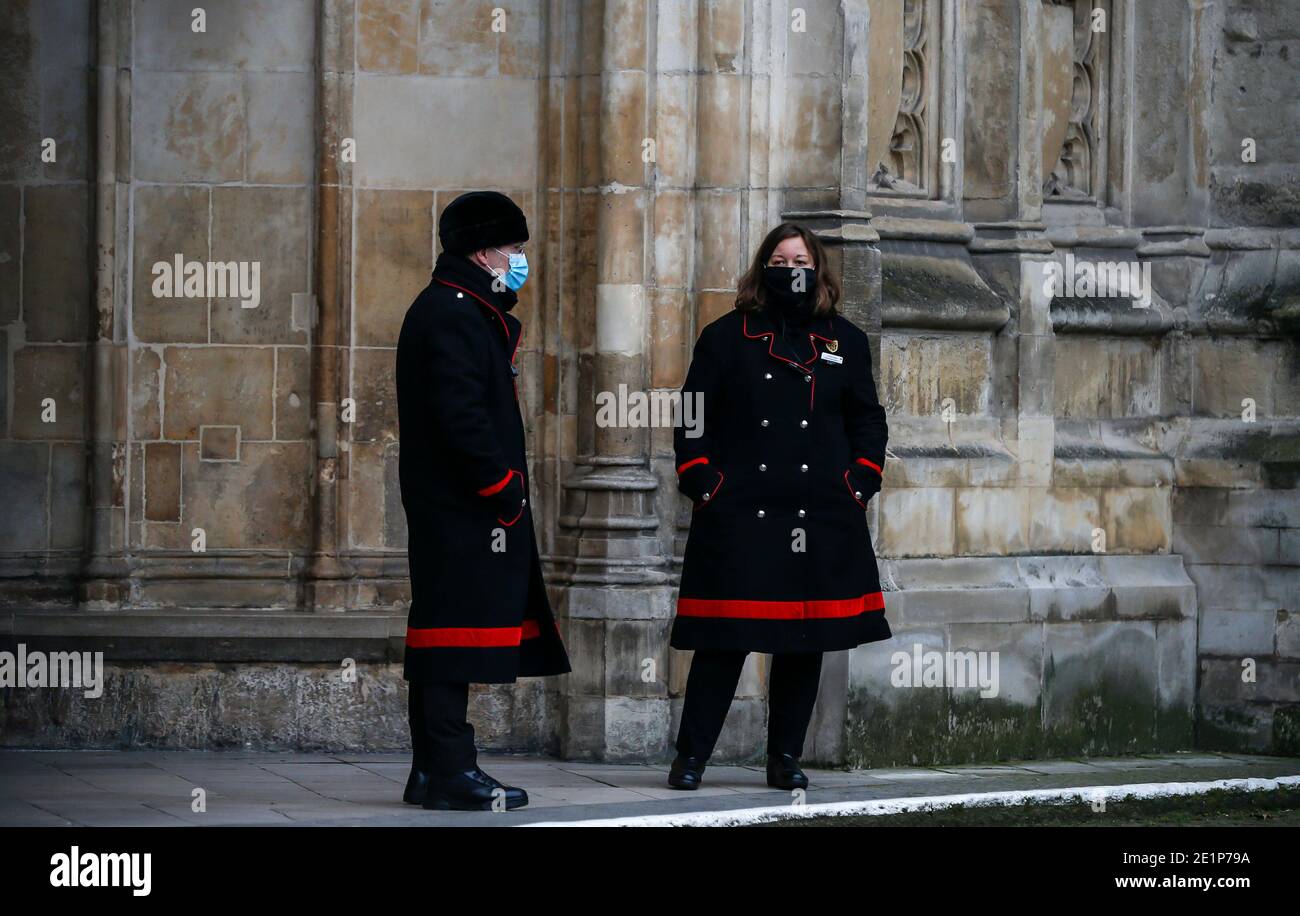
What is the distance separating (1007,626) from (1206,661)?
117cm

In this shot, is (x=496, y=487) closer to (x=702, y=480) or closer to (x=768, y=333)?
(x=702, y=480)

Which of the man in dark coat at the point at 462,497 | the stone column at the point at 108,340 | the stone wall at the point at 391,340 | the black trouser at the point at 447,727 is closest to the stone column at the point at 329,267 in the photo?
the stone wall at the point at 391,340

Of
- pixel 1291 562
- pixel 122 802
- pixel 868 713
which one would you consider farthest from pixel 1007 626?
pixel 122 802

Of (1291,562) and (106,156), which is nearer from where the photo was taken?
(106,156)

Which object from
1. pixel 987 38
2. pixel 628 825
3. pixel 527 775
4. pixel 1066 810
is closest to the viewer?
pixel 628 825

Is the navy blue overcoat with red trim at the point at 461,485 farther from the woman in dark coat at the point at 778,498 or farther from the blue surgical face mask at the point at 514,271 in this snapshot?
the woman in dark coat at the point at 778,498

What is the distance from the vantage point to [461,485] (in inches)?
293

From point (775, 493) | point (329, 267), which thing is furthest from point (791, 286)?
point (329, 267)

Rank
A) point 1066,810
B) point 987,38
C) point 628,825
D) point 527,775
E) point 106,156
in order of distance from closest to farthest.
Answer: point 628,825, point 1066,810, point 527,775, point 106,156, point 987,38

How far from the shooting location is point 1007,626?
9.53 m

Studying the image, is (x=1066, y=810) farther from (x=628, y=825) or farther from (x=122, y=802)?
(x=122, y=802)

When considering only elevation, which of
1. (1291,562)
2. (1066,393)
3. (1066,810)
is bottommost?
(1066,810)

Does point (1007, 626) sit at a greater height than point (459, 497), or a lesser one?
lesser

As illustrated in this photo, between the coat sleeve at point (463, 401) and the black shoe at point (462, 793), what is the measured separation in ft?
3.05
